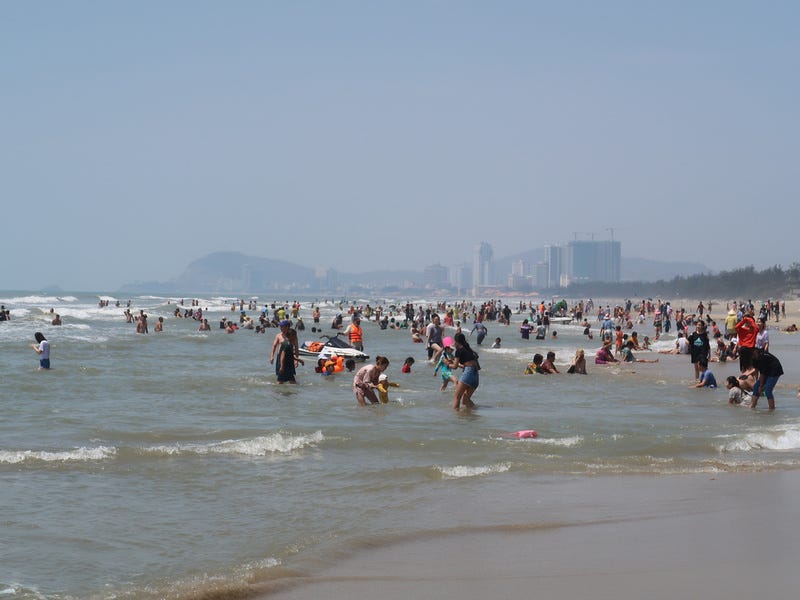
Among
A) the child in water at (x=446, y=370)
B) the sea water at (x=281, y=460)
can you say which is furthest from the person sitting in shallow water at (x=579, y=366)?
the child in water at (x=446, y=370)

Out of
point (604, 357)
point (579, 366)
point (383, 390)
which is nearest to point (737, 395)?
point (383, 390)

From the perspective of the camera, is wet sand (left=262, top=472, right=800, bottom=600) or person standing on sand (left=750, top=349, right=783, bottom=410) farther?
person standing on sand (left=750, top=349, right=783, bottom=410)

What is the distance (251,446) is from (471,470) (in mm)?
2875

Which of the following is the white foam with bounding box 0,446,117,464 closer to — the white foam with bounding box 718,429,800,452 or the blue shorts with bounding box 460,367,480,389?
the blue shorts with bounding box 460,367,480,389

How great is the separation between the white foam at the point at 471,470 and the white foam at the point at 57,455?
12.8ft

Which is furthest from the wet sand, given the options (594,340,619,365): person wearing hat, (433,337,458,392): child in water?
(594,340,619,365): person wearing hat

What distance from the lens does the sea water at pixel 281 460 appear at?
6.54m

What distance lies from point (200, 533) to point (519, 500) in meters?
Answer: 2.87

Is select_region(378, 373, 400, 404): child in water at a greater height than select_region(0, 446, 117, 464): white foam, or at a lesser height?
greater

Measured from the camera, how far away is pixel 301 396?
17.4 metres

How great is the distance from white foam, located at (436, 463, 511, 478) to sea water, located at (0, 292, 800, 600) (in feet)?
0.11

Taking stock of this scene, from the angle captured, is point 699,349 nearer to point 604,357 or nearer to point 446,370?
point 446,370

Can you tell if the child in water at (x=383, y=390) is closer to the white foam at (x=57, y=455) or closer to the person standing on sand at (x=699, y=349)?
the white foam at (x=57, y=455)

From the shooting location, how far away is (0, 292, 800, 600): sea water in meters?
6.54
